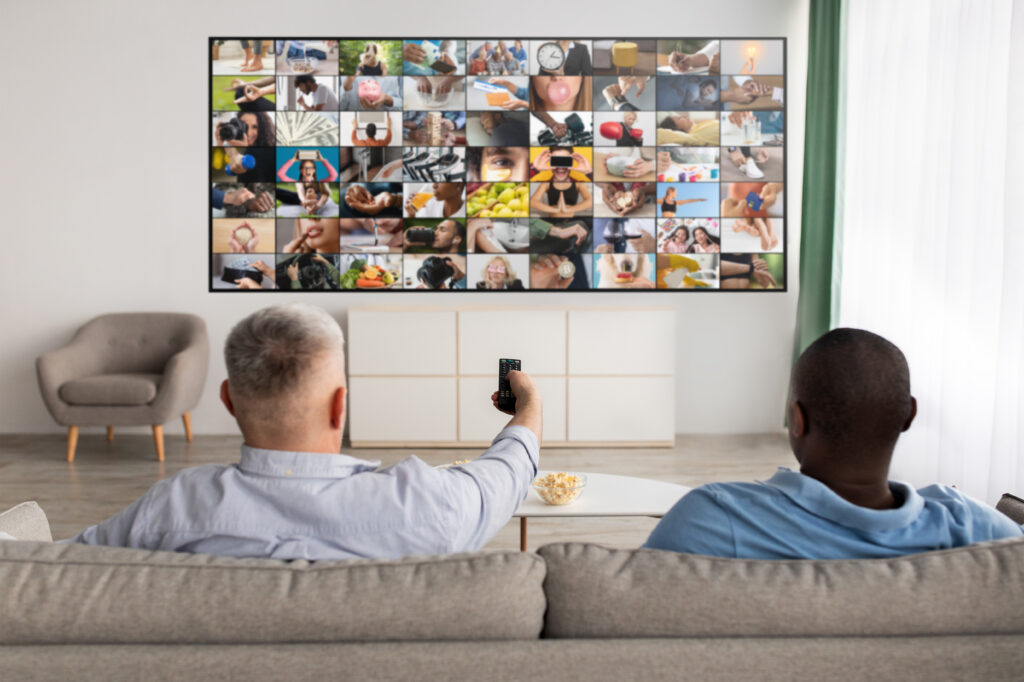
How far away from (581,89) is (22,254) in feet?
14.5

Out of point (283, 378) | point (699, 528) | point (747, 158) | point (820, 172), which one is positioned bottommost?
point (699, 528)

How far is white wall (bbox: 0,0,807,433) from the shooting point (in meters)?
6.06

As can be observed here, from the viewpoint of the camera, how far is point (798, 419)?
1.35m

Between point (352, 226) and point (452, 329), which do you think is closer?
point (452, 329)

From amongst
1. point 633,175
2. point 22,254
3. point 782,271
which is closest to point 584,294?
point 633,175

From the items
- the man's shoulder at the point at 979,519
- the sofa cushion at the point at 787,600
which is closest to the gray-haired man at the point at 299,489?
the sofa cushion at the point at 787,600

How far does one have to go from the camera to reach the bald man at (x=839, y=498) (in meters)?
1.24

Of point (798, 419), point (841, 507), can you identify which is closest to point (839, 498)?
point (841, 507)

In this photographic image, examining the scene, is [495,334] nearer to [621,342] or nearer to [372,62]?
[621,342]

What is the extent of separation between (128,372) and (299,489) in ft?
17.3

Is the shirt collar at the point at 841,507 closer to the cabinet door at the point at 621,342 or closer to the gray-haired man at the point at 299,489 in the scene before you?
the gray-haired man at the point at 299,489

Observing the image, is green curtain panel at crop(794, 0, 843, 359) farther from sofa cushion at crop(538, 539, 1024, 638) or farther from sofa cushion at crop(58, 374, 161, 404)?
sofa cushion at crop(538, 539, 1024, 638)

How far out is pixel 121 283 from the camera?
6.17m

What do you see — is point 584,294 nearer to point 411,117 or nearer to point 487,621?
point 411,117
